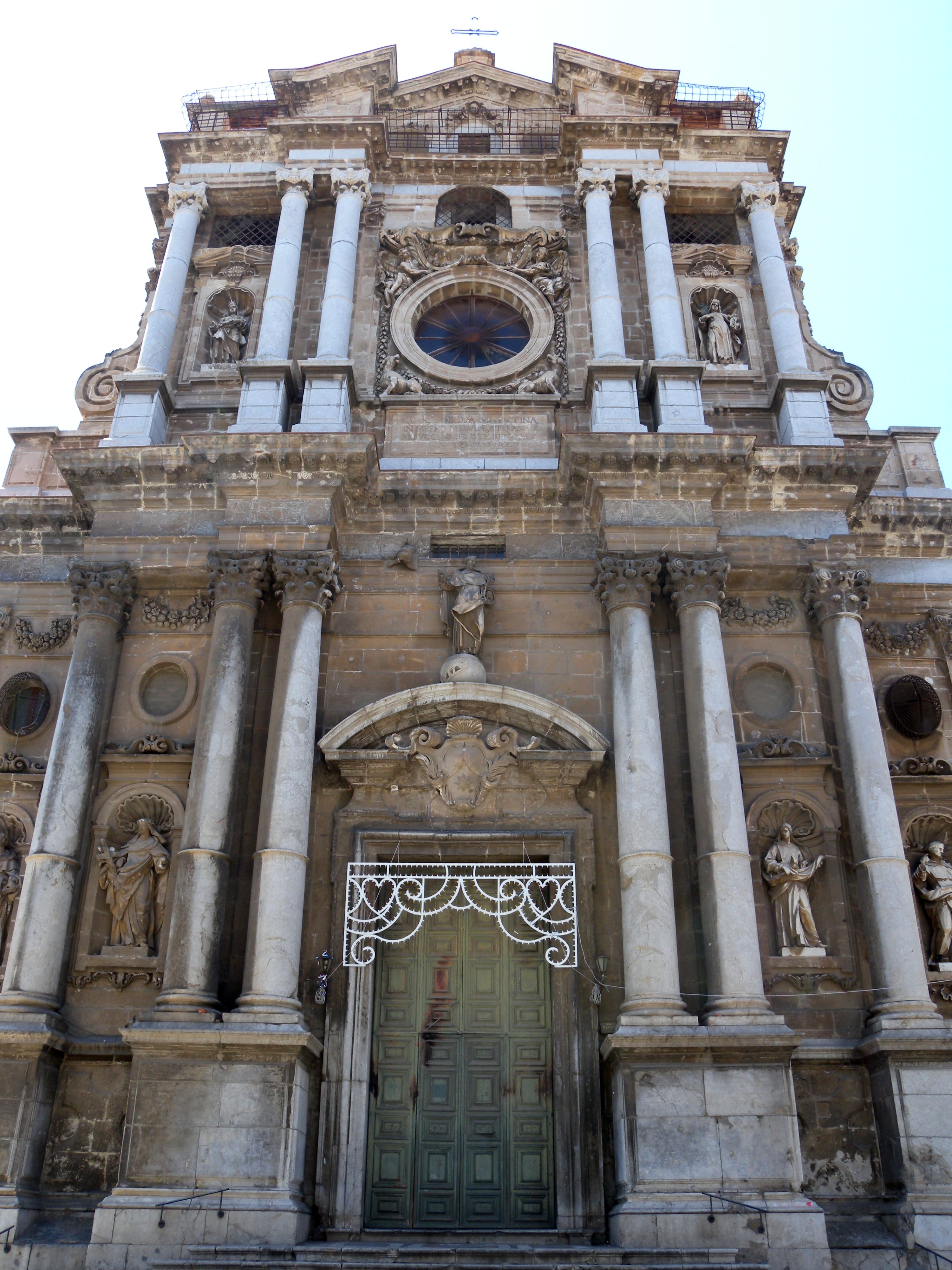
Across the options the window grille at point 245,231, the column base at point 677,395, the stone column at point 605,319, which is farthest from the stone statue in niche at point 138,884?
the window grille at point 245,231

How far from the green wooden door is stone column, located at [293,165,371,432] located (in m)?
7.07

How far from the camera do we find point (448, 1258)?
33.6 feet

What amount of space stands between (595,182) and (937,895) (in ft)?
39.5

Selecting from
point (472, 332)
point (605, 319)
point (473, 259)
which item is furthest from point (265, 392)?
point (605, 319)

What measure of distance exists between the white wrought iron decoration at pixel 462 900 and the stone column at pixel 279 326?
6262mm

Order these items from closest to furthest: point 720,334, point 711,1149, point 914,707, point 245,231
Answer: point 711,1149
point 914,707
point 720,334
point 245,231

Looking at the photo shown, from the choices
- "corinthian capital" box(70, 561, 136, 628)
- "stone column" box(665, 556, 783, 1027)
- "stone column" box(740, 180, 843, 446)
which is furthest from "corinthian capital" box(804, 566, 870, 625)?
"corinthian capital" box(70, 561, 136, 628)

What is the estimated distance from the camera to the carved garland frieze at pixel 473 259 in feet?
58.3

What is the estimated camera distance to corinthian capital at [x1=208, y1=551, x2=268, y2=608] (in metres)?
14.1

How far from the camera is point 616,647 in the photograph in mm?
13961

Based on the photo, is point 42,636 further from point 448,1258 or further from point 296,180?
point 448,1258

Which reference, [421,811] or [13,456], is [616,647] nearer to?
[421,811]

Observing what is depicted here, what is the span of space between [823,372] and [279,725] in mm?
10236

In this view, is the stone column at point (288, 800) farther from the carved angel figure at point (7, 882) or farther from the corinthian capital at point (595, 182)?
the corinthian capital at point (595, 182)
